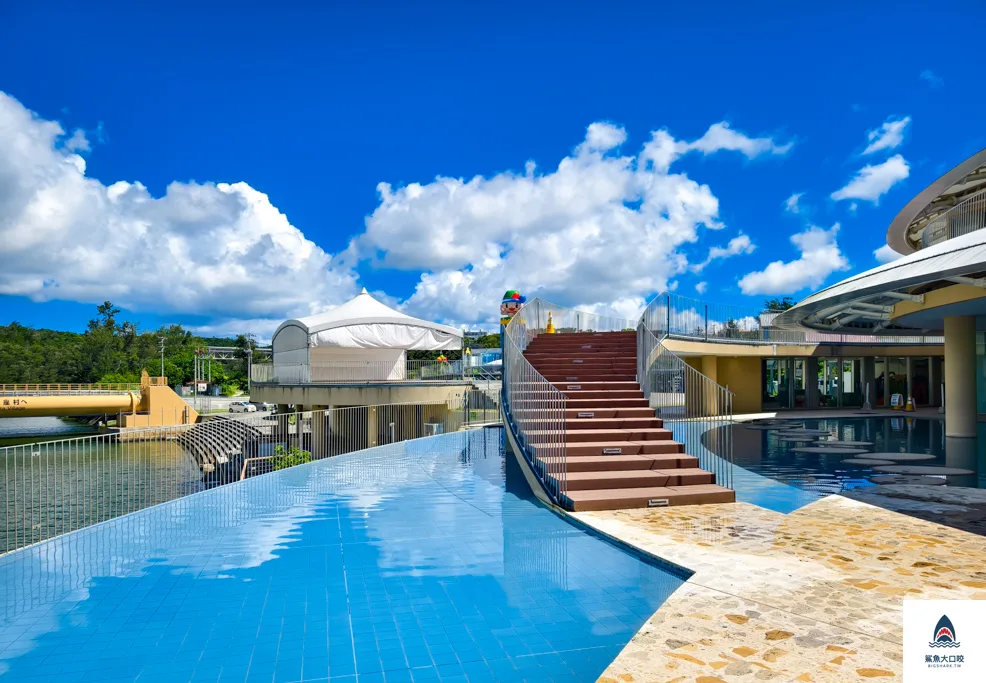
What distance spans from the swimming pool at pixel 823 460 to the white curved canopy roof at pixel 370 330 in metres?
13.5

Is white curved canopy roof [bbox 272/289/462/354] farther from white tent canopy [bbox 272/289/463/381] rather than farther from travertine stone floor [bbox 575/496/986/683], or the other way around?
travertine stone floor [bbox 575/496/986/683]

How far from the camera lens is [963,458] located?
13922 millimetres

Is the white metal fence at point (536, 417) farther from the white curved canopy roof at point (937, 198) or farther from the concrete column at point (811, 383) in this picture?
the concrete column at point (811, 383)

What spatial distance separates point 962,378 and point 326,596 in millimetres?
18518

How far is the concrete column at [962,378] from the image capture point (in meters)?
17.7

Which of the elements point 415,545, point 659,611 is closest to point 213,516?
point 415,545

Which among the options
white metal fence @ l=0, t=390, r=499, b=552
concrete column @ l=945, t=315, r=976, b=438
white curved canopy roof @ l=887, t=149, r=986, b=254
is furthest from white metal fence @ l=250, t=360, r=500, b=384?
concrete column @ l=945, t=315, r=976, b=438

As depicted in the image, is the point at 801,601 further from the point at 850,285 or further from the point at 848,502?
the point at 850,285

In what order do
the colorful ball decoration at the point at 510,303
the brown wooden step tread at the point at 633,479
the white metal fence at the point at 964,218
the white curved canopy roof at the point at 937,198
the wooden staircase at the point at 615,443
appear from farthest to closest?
1. the colorful ball decoration at the point at 510,303
2. the white curved canopy roof at the point at 937,198
3. the white metal fence at the point at 964,218
4. the brown wooden step tread at the point at 633,479
5. the wooden staircase at the point at 615,443

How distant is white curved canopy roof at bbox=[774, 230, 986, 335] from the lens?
10.1 metres

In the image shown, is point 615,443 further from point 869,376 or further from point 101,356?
point 101,356

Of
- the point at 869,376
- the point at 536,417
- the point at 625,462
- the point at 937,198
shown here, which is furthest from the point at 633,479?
the point at 869,376

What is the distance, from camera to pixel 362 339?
93.6 ft

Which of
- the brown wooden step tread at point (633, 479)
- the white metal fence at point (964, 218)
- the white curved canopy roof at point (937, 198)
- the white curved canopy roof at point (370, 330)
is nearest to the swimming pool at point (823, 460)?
the brown wooden step tread at point (633, 479)
